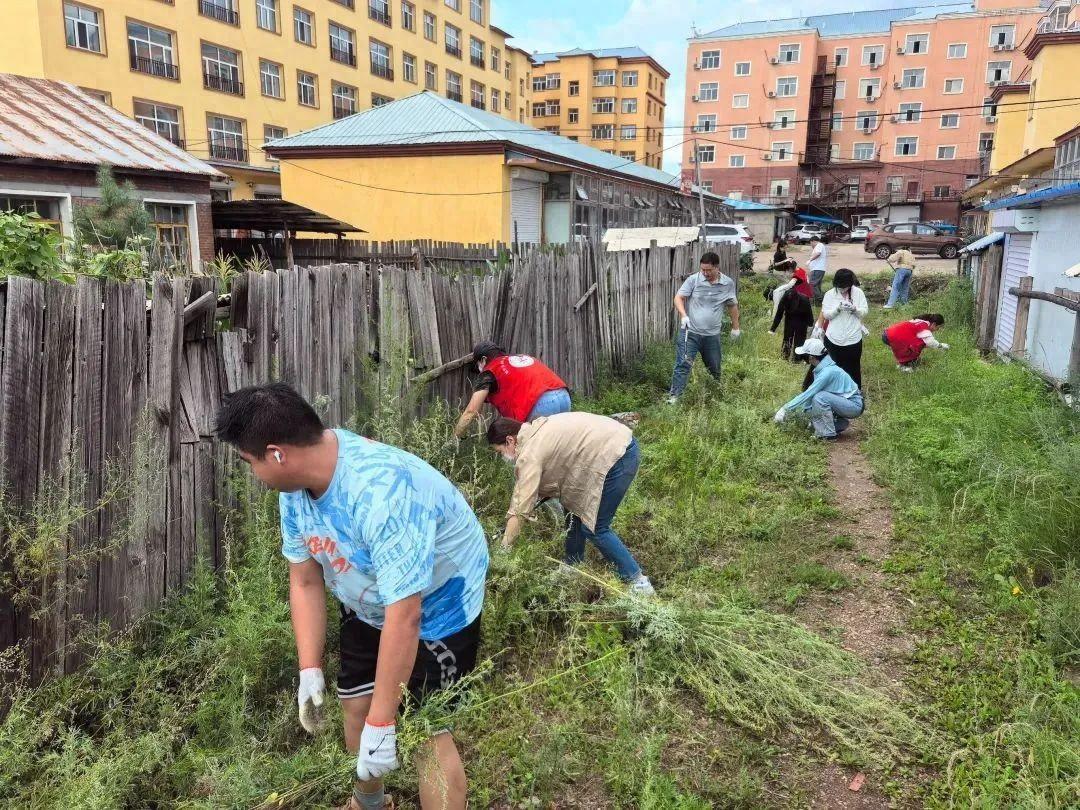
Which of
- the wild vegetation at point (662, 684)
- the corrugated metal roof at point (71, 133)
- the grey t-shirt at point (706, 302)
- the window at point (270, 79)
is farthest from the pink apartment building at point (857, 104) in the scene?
the wild vegetation at point (662, 684)

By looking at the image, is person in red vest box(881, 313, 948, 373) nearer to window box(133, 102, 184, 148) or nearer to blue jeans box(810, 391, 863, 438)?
blue jeans box(810, 391, 863, 438)

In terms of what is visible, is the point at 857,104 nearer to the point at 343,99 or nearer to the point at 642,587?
the point at 343,99

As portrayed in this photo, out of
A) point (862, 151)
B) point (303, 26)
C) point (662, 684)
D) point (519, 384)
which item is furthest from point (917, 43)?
point (662, 684)

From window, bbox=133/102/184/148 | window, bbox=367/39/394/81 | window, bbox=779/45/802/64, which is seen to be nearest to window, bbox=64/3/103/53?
window, bbox=133/102/184/148

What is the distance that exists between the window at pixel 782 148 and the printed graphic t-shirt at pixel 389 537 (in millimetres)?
61113

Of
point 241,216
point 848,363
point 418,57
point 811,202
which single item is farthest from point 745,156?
point 848,363

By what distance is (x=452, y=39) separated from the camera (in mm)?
45375

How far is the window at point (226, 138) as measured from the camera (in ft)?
94.4

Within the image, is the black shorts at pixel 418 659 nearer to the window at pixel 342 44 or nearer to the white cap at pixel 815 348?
the white cap at pixel 815 348

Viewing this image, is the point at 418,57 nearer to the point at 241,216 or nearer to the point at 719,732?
the point at 241,216

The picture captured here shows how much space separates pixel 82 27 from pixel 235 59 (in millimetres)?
7009

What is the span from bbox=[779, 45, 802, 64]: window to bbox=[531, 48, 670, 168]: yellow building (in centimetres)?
1299

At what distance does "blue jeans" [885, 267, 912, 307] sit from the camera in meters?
16.0

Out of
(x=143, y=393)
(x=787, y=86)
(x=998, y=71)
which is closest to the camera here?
(x=143, y=393)
